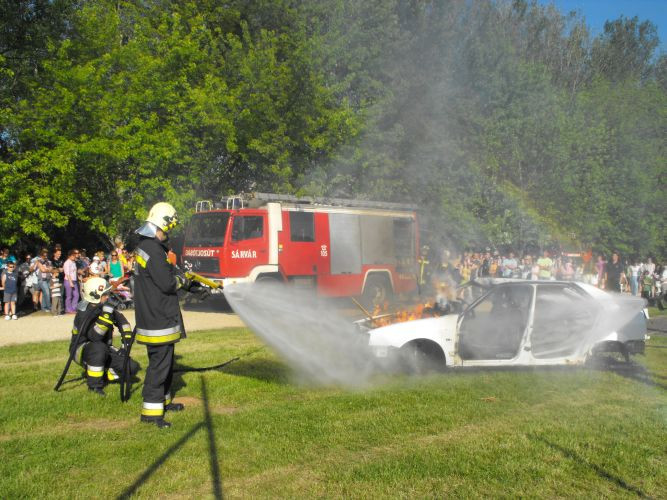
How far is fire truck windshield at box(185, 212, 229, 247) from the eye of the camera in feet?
44.5

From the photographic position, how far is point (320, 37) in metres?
17.8

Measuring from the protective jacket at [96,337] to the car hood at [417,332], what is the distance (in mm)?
2815

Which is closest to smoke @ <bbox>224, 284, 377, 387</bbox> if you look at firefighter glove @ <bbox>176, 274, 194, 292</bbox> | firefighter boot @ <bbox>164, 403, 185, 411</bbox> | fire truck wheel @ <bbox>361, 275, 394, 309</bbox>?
firefighter glove @ <bbox>176, 274, 194, 292</bbox>

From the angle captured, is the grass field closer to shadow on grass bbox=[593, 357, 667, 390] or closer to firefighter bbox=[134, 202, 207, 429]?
shadow on grass bbox=[593, 357, 667, 390]

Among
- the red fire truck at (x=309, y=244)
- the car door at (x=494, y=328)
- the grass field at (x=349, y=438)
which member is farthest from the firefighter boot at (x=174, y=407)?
the red fire truck at (x=309, y=244)

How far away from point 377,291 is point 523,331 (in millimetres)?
9851

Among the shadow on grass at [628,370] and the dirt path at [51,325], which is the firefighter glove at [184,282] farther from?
the dirt path at [51,325]

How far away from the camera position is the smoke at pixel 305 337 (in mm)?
6531

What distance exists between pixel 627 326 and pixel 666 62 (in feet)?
65.9

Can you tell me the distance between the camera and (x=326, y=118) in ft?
57.0

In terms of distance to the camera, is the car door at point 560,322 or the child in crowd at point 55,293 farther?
the child in crowd at point 55,293

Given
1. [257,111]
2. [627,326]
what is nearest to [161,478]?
[627,326]

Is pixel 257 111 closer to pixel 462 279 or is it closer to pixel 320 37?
pixel 320 37

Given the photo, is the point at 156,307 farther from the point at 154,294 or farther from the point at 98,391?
the point at 98,391
